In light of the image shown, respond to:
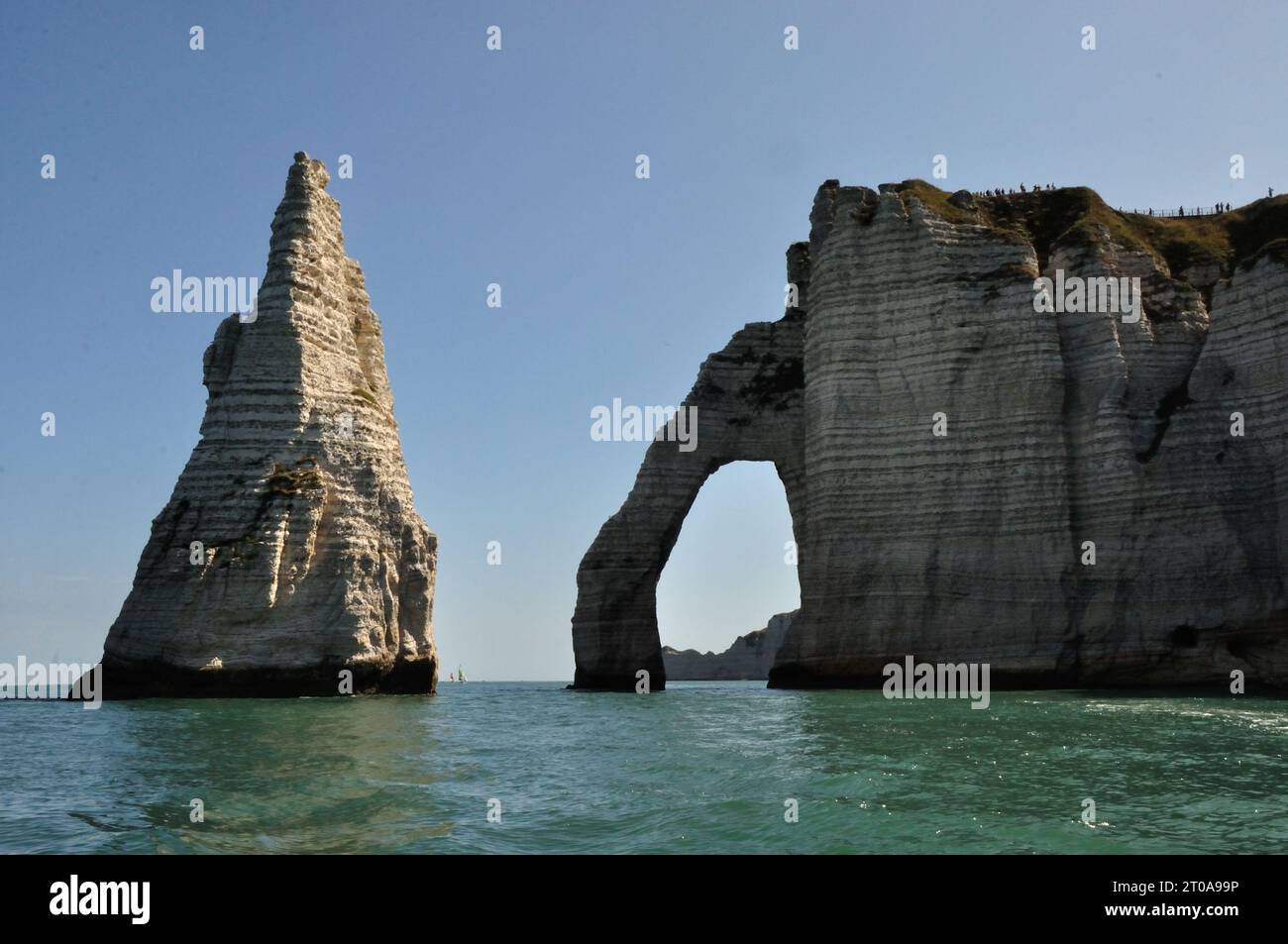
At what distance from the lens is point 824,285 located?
168ft

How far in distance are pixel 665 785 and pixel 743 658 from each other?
12176cm

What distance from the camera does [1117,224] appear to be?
50250 millimetres

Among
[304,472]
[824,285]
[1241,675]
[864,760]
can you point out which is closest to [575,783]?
[864,760]

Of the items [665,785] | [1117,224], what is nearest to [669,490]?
[1117,224]

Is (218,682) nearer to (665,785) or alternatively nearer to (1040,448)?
(665,785)

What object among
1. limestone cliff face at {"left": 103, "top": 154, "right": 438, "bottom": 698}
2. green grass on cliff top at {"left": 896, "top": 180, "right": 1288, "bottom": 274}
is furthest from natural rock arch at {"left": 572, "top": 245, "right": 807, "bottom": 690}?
green grass on cliff top at {"left": 896, "top": 180, "right": 1288, "bottom": 274}

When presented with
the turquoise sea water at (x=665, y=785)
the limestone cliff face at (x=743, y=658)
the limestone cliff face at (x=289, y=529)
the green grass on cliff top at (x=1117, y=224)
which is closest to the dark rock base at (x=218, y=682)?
the limestone cliff face at (x=289, y=529)

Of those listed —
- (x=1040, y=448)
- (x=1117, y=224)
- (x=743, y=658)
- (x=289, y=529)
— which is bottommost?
(x=743, y=658)

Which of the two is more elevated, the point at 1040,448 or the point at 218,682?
the point at 1040,448

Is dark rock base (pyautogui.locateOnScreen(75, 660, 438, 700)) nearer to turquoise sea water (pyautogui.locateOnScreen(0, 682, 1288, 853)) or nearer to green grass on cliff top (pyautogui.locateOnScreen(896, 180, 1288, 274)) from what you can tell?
turquoise sea water (pyautogui.locateOnScreen(0, 682, 1288, 853))

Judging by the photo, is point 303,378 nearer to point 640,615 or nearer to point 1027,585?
point 640,615

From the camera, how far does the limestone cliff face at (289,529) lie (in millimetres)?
39938

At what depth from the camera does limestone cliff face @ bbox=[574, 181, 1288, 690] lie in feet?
136

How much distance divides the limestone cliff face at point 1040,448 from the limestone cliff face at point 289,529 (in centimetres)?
1726
